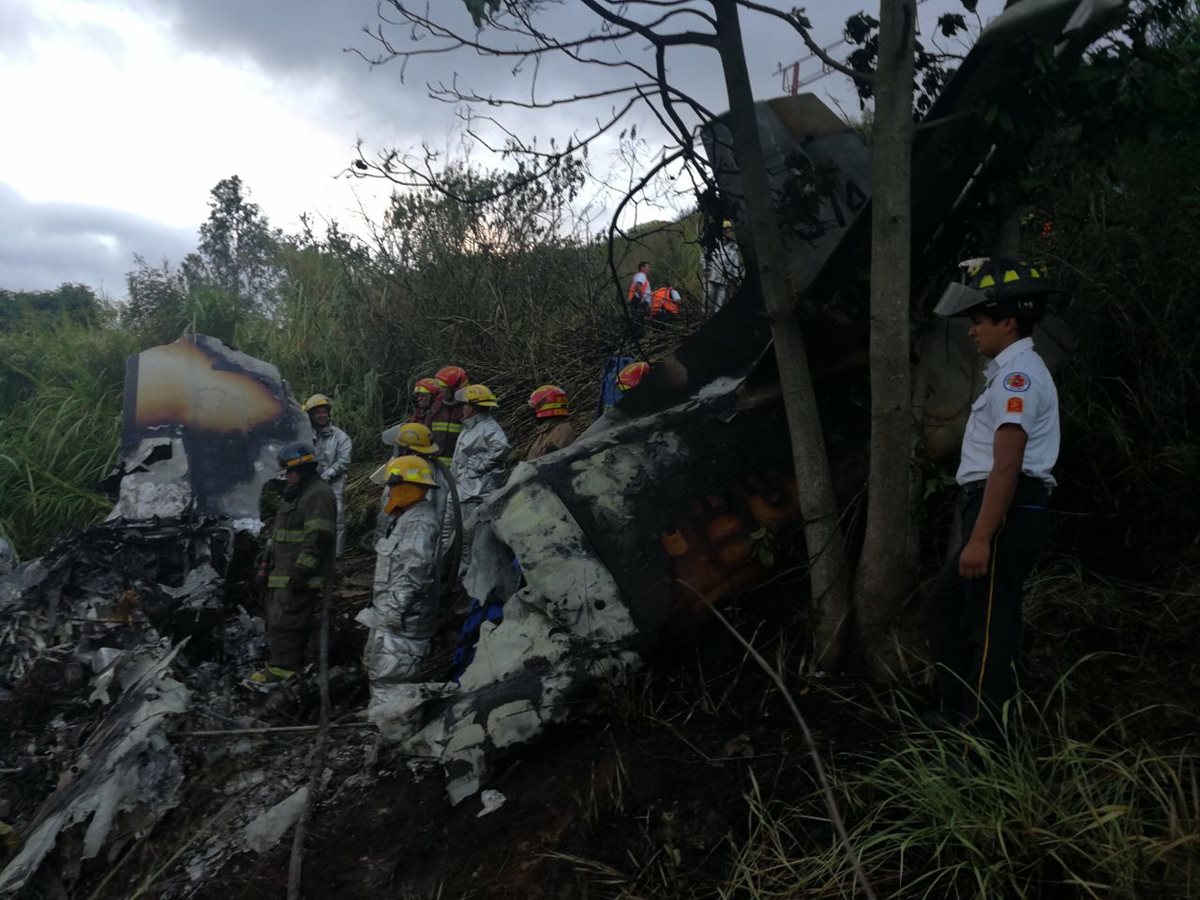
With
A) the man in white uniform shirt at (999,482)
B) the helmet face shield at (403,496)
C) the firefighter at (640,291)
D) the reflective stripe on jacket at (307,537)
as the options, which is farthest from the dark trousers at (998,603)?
the firefighter at (640,291)

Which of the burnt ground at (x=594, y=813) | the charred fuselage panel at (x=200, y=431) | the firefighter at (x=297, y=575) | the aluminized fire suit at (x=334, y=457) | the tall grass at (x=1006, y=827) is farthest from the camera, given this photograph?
the aluminized fire suit at (x=334, y=457)

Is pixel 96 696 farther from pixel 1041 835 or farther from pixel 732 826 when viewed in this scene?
pixel 1041 835

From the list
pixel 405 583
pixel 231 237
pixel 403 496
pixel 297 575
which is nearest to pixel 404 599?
pixel 405 583

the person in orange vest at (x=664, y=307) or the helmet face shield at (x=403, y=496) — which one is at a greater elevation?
the person in orange vest at (x=664, y=307)

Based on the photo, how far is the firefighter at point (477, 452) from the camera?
22.2ft

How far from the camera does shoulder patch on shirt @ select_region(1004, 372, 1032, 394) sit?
2.48 meters

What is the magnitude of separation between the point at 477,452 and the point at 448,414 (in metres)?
0.83

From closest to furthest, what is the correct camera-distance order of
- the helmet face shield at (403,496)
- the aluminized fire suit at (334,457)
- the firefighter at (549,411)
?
the helmet face shield at (403,496) < the firefighter at (549,411) < the aluminized fire suit at (334,457)

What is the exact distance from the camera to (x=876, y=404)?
306cm

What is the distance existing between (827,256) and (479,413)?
352cm

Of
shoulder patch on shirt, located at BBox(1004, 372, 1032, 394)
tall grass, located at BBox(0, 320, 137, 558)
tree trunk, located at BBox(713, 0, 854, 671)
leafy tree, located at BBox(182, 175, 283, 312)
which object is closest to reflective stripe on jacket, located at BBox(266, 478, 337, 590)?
tree trunk, located at BBox(713, 0, 854, 671)

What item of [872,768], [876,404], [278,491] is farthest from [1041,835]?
[278,491]

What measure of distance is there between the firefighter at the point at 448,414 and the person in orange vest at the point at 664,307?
1.80m

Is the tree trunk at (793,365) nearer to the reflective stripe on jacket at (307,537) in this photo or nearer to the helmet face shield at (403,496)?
the helmet face shield at (403,496)
